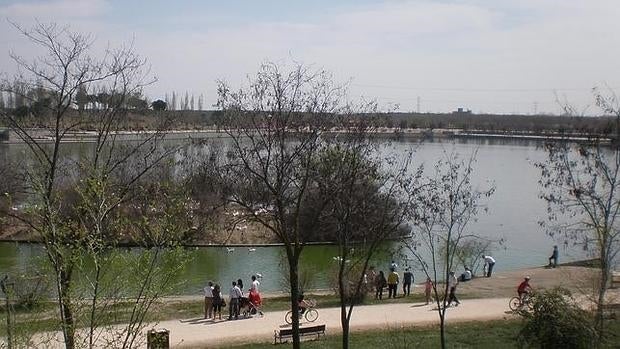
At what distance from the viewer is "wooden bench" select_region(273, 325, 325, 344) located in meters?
17.8

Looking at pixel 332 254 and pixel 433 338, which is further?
pixel 332 254

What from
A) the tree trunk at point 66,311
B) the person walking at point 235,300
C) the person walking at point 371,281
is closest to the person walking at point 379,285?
the person walking at point 371,281

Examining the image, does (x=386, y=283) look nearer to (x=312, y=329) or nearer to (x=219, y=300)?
(x=219, y=300)

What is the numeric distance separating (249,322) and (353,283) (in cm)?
398

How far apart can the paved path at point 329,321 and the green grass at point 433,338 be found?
89 centimetres

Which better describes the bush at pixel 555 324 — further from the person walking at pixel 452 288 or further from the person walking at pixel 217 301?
the person walking at pixel 217 301

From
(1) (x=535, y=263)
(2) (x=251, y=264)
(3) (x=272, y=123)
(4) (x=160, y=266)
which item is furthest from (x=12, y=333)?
(1) (x=535, y=263)

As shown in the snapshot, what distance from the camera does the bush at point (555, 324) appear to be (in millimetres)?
13969

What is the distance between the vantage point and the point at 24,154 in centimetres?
2222

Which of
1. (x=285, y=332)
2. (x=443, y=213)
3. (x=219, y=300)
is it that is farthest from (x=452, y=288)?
(x=219, y=300)

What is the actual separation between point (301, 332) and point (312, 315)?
2.94m

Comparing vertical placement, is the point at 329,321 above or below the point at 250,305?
below

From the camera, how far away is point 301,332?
18047 mm

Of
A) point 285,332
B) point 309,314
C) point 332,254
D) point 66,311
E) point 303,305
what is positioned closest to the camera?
point 66,311
